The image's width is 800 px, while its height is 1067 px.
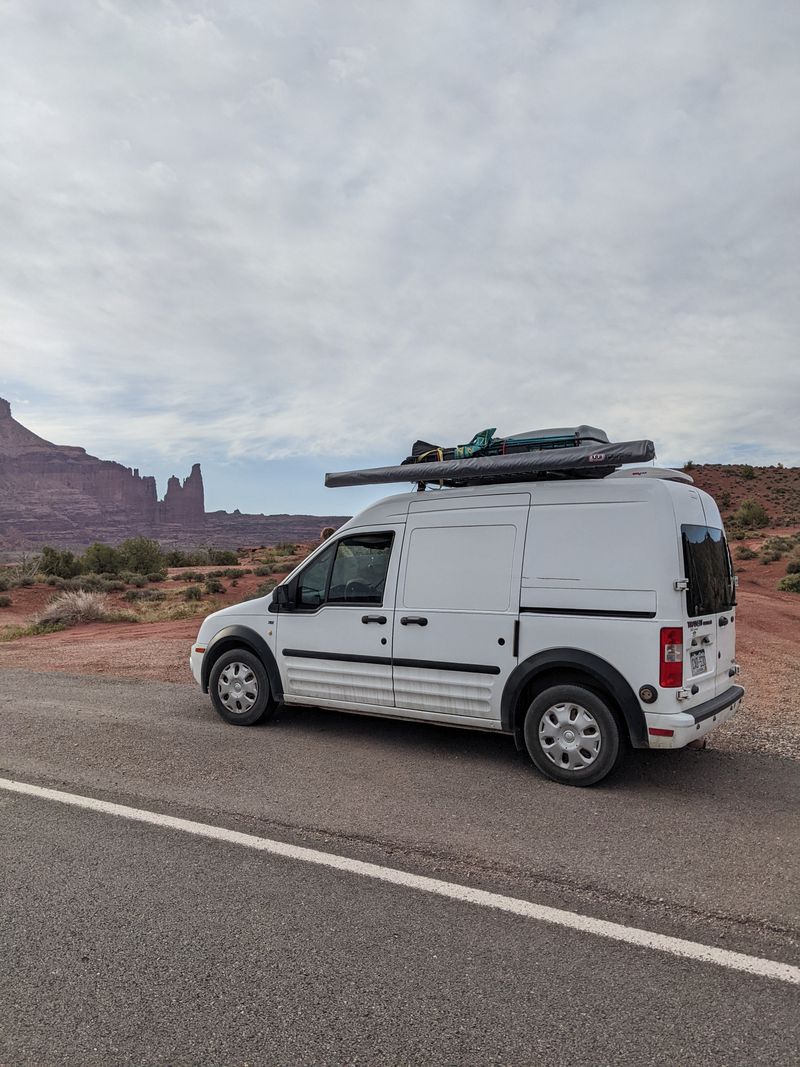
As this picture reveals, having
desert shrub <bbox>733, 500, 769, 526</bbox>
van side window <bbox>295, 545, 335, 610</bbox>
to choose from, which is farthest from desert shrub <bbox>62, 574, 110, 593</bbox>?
desert shrub <bbox>733, 500, 769, 526</bbox>

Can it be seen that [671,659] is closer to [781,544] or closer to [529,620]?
[529,620]

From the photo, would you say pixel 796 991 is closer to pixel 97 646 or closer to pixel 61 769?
pixel 61 769

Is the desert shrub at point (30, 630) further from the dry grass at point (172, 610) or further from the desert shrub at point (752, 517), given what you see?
the desert shrub at point (752, 517)

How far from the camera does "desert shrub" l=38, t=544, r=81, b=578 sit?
110 ft

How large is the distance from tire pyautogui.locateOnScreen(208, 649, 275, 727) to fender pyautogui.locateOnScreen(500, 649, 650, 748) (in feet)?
8.11

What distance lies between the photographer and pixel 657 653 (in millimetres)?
5078

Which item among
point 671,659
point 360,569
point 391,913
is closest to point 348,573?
point 360,569

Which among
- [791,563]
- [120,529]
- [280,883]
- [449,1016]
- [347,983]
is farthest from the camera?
[120,529]

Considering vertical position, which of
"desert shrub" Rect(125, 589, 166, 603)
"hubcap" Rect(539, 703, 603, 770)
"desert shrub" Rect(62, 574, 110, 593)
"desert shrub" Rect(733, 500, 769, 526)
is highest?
"desert shrub" Rect(733, 500, 769, 526)

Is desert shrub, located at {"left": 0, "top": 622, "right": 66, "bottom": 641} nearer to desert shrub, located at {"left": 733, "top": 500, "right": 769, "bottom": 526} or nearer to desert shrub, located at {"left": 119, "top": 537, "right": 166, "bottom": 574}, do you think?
desert shrub, located at {"left": 119, "top": 537, "right": 166, "bottom": 574}

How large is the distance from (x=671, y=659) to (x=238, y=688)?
160 inches

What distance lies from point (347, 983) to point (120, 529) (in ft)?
473

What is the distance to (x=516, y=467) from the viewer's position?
580cm

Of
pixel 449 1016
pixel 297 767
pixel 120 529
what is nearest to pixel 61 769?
pixel 297 767
